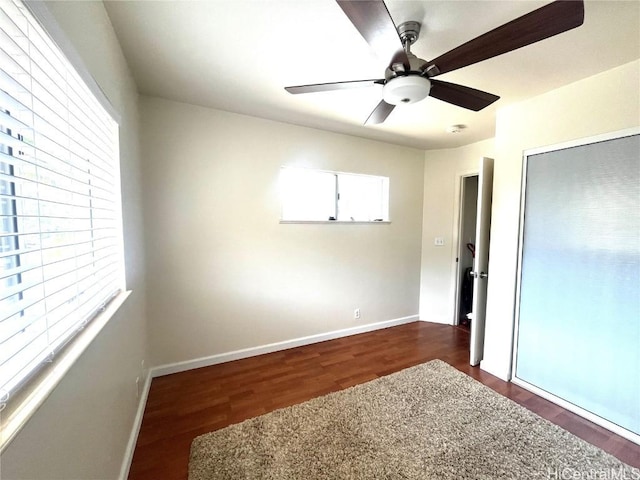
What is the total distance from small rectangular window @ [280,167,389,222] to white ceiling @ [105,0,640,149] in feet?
2.64

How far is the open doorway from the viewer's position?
12.1 ft

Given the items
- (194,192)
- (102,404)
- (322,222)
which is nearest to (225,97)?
(194,192)

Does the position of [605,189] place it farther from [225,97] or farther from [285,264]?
[225,97]

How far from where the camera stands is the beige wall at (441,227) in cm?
364

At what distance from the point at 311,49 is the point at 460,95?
0.95 metres

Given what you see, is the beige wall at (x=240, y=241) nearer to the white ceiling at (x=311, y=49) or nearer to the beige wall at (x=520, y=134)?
the white ceiling at (x=311, y=49)

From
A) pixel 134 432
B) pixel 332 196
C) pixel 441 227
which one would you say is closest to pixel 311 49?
pixel 332 196

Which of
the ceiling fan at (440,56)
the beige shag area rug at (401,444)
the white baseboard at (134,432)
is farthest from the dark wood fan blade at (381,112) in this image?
the white baseboard at (134,432)

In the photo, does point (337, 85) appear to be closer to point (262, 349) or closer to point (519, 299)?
point (519, 299)

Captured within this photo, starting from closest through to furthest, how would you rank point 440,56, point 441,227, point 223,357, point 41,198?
1. point 41,198
2. point 440,56
3. point 223,357
4. point 441,227

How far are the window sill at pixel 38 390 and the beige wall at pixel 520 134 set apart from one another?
300 centimetres

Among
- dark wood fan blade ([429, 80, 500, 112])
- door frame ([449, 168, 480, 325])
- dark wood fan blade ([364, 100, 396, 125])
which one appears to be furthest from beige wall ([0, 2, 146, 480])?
door frame ([449, 168, 480, 325])

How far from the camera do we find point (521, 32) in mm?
1060

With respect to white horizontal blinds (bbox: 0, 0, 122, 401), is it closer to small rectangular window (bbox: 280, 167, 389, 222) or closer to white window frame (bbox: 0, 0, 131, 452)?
white window frame (bbox: 0, 0, 131, 452)
